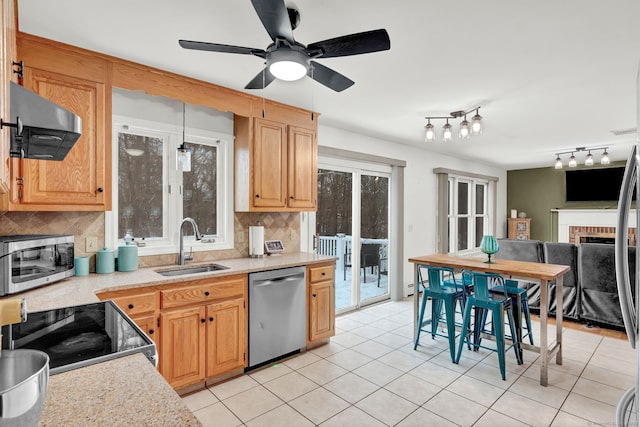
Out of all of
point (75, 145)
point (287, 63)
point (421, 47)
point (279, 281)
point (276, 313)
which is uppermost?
point (421, 47)

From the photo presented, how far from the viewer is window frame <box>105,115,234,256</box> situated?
2.76 meters

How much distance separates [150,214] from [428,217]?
443 centimetres

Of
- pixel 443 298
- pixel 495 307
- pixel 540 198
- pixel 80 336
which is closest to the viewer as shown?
pixel 80 336

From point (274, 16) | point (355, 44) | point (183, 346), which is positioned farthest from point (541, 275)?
point (183, 346)

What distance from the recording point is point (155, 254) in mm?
2912

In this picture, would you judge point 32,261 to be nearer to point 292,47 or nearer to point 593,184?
point 292,47

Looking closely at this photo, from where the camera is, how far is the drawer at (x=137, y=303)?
2219mm

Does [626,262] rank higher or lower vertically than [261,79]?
lower

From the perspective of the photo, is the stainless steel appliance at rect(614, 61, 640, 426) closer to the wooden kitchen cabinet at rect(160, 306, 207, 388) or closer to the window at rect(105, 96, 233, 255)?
the wooden kitchen cabinet at rect(160, 306, 207, 388)

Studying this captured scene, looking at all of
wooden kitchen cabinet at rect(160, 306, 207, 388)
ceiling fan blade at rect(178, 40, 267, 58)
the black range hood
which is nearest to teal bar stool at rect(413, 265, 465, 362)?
wooden kitchen cabinet at rect(160, 306, 207, 388)

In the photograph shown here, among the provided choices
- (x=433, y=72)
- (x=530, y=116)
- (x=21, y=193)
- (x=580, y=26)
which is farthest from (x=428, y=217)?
(x=21, y=193)

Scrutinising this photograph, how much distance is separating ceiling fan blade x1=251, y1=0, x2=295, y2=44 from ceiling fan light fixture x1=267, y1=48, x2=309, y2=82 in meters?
0.07

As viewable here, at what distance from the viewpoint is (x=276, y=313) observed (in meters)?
3.04

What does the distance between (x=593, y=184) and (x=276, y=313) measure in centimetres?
755
